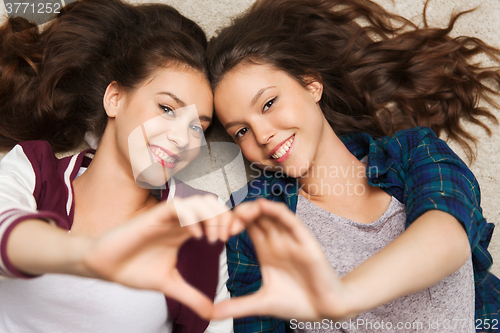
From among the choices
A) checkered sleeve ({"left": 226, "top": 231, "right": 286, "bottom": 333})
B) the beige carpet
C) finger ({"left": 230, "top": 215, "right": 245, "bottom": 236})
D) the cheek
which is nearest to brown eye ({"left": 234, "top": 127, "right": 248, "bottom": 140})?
the cheek

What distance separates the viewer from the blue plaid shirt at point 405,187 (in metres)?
0.74

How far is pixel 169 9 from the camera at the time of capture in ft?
3.15

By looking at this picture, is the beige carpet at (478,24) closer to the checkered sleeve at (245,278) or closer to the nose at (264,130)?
the nose at (264,130)

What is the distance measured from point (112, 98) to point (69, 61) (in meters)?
0.22

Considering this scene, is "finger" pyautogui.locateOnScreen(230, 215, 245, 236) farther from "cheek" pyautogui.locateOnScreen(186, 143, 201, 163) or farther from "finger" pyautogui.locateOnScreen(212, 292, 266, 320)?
"cheek" pyautogui.locateOnScreen(186, 143, 201, 163)

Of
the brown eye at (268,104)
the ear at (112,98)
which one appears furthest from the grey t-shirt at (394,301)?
the ear at (112,98)

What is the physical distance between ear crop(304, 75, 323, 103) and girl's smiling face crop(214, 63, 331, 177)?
0.12 ft

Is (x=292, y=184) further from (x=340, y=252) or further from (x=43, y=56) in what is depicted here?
(x=43, y=56)

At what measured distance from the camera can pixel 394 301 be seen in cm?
77

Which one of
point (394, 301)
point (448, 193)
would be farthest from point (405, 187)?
point (394, 301)

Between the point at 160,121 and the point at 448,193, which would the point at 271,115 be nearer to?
the point at 160,121

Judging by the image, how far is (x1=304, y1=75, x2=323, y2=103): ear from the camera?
888 millimetres

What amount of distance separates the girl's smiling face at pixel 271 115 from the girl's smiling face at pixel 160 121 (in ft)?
0.21

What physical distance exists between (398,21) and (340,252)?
696mm
